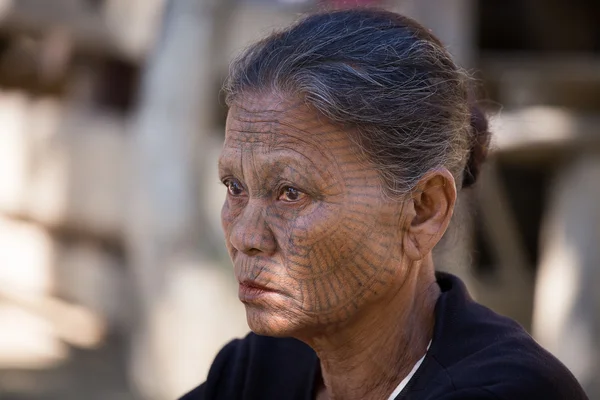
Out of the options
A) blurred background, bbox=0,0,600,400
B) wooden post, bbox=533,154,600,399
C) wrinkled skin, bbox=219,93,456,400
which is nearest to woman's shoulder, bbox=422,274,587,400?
wrinkled skin, bbox=219,93,456,400

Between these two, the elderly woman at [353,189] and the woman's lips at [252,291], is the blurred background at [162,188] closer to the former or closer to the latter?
the elderly woman at [353,189]

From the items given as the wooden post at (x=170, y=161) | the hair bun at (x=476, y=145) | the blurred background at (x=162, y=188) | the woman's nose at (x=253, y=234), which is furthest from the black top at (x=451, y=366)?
the wooden post at (x=170, y=161)

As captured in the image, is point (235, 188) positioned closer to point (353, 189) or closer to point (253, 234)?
point (253, 234)

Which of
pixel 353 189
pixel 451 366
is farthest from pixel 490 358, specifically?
pixel 353 189

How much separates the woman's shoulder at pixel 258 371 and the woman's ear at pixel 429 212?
48 cm

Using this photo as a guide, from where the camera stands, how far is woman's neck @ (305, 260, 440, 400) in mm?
2236

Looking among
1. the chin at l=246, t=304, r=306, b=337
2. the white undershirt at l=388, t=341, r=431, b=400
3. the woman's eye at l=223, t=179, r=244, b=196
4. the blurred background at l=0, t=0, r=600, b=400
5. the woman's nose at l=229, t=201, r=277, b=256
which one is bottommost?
the white undershirt at l=388, t=341, r=431, b=400

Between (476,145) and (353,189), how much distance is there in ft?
1.43

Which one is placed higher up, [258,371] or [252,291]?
[252,291]

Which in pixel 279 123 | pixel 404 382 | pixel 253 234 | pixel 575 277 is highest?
pixel 575 277

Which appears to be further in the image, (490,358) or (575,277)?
(575,277)

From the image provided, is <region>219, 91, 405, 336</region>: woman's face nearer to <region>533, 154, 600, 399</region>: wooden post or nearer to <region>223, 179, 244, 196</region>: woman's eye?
<region>223, 179, 244, 196</region>: woman's eye

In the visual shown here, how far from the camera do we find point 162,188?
6223 millimetres

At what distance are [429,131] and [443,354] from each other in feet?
1.58
